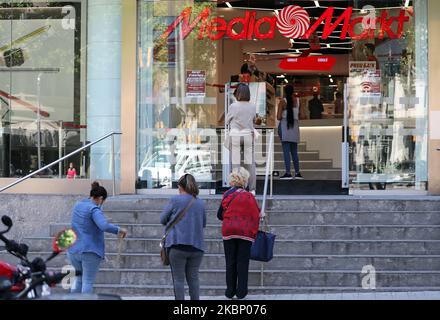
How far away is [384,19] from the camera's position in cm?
1533

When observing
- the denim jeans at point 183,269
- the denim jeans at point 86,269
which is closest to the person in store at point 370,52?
the denim jeans at point 183,269

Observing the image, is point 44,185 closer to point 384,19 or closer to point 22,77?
point 22,77

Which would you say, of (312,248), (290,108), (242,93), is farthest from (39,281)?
(290,108)

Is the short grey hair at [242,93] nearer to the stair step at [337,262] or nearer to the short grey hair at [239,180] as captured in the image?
the stair step at [337,262]

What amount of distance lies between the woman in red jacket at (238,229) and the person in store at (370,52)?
5.62 metres

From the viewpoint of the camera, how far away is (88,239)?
9555 millimetres

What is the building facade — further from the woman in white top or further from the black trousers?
the black trousers

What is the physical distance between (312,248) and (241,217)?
6.78 feet

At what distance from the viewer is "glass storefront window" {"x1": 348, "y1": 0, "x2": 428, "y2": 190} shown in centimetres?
1512

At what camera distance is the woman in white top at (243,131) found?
13.4 metres

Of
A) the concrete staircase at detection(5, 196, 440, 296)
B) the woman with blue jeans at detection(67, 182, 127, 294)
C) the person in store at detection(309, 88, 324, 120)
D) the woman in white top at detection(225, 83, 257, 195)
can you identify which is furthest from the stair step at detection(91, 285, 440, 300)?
the person in store at detection(309, 88, 324, 120)

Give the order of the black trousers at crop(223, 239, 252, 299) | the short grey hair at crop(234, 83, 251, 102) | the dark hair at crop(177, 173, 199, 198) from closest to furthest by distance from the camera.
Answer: the dark hair at crop(177, 173, 199, 198)
the black trousers at crop(223, 239, 252, 299)
the short grey hair at crop(234, 83, 251, 102)
